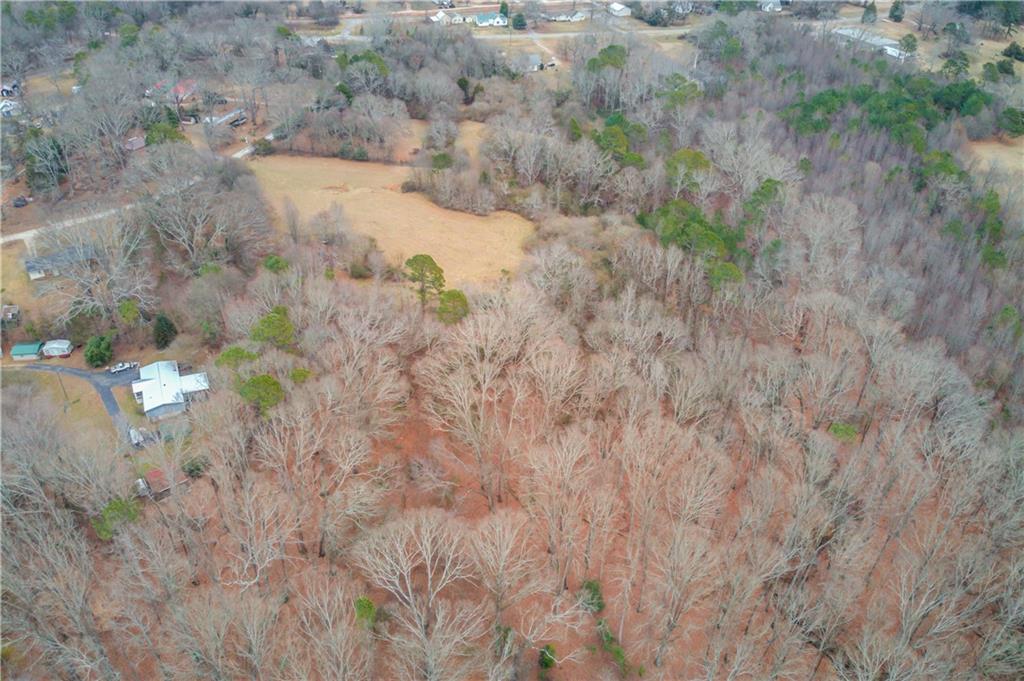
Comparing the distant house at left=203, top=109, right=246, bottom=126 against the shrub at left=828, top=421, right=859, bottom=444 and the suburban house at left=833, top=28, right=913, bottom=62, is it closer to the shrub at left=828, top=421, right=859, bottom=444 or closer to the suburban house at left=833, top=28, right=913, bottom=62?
the shrub at left=828, top=421, right=859, bottom=444

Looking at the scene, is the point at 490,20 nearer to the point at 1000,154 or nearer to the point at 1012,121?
the point at 1012,121

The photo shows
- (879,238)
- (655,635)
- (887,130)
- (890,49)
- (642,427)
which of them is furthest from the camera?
(890,49)

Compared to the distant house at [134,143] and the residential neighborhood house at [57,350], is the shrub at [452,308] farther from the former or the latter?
the distant house at [134,143]

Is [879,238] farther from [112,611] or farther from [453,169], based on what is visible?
[112,611]

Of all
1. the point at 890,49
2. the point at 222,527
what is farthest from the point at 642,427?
the point at 890,49

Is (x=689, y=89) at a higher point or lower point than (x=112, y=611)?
higher

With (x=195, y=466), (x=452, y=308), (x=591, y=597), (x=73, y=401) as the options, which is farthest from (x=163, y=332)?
(x=591, y=597)
